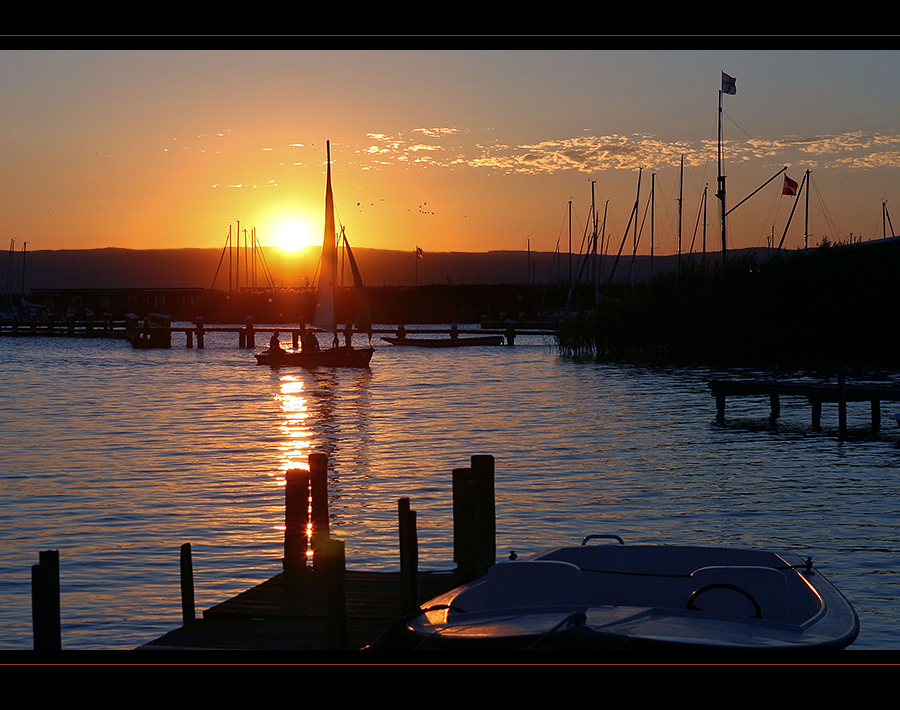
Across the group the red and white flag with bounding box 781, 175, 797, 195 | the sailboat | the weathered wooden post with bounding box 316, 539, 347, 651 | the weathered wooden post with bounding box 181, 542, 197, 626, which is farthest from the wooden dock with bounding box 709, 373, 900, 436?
the red and white flag with bounding box 781, 175, 797, 195

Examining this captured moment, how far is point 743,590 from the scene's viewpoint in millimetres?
8367

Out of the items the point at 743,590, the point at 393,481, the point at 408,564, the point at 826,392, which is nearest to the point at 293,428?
the point at 393,481

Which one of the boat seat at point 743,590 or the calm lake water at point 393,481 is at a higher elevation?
the boat seat at point 743,590

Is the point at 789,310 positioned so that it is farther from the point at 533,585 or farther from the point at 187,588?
the point at 533,585

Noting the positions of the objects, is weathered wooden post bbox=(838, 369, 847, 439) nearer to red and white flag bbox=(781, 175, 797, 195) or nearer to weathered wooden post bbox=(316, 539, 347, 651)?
weathered wooden post bbox=(316, 539, 347, 651)

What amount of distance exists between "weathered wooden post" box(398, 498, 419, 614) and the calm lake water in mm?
3204

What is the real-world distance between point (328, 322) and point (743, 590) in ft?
173

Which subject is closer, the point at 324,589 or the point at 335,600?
the point at 335,600

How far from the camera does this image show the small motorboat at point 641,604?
24.1 feet

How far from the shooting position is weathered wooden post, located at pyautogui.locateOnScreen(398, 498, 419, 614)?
10.1 m

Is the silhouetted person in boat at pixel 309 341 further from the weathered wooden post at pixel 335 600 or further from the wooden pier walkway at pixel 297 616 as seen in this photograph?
the weathered wooden post at pixel 335 600

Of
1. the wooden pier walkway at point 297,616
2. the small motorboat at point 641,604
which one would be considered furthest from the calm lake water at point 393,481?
the small motorboat at point 641,604
